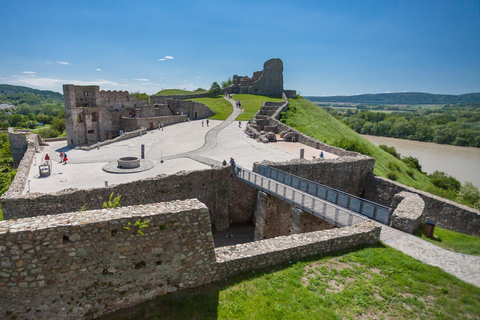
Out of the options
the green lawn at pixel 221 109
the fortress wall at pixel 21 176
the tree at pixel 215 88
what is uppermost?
the tree at pixel 215 88

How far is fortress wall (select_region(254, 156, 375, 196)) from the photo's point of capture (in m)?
17.1

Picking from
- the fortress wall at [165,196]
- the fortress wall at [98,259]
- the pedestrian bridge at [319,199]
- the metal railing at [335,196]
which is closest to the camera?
the fortress wall at [98,259]

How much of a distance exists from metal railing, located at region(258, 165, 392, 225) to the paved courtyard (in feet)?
16.7

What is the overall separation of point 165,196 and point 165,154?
476 inches

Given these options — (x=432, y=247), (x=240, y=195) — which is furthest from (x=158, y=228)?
(x=240, y=195)

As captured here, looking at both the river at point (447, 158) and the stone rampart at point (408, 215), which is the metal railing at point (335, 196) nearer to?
the stone rampart at point (408, 215)

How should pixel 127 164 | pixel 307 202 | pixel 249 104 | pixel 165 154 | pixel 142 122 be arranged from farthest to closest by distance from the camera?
1. pixel 249 104
2. pixel 142 122
3. pixel 165 154
4. pixel 127 164
5. pixel 307 202

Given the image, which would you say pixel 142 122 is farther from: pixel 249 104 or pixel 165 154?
pixel 249 104

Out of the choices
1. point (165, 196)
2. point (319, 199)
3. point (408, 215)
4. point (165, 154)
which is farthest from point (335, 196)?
point (165, 154)

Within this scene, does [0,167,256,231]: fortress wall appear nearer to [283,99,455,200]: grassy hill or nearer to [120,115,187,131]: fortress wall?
[283,99,455,200]: grassy hill

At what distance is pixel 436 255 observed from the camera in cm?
918

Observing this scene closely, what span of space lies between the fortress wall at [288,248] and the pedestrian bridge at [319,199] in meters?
1.18

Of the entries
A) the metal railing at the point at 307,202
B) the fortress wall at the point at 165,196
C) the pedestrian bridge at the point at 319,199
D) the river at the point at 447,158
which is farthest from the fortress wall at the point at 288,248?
the river at the point at 447,158

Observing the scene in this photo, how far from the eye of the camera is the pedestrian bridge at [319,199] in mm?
11305
